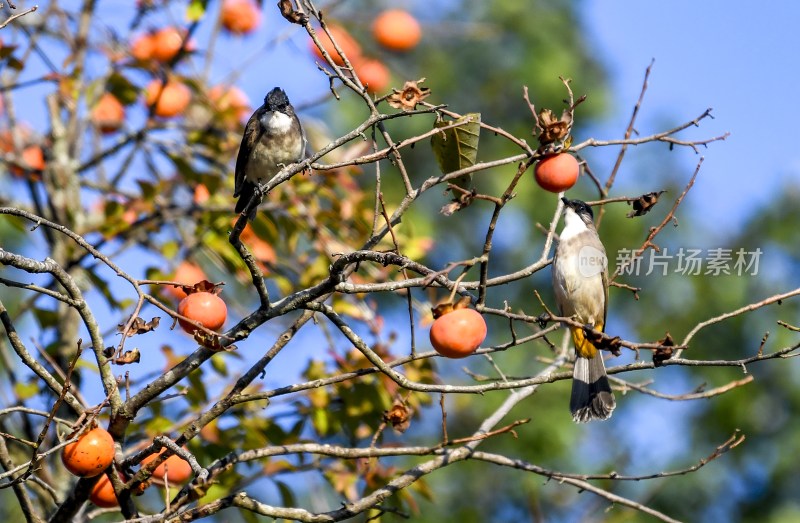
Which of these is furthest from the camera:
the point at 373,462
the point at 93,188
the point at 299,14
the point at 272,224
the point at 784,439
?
the point at 784,439

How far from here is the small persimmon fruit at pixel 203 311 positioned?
2584 millimetres

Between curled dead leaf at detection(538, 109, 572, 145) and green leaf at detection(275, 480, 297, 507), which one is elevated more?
curled dead leaf at detection(538, 109, 572, 145)

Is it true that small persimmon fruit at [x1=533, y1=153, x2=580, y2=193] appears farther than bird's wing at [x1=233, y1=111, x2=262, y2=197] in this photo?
No

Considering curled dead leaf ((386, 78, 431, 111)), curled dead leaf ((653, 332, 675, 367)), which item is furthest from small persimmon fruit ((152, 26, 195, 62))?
curled dead leaf ((653, 332, 675, 367))

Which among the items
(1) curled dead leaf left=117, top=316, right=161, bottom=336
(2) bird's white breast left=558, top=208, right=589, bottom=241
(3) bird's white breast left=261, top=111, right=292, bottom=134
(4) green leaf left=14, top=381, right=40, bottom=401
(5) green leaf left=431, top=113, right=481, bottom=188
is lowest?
(1) curled dead leaf left=117, top=316, right=161, bottom=336

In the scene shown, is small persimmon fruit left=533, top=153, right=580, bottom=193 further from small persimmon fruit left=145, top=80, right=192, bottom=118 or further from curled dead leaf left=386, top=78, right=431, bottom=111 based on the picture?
small persimmon fruit left=145, top=80, right=192, bottom=118

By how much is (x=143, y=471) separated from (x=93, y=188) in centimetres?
218

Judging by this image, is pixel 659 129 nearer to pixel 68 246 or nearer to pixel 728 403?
pixel 728 403

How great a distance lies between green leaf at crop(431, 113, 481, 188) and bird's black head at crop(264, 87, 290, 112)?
4.86 ft

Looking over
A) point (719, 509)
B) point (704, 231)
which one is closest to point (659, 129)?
point (704, 231)

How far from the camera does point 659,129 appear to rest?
8.90 metres

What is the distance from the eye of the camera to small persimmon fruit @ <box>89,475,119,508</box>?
111 inches

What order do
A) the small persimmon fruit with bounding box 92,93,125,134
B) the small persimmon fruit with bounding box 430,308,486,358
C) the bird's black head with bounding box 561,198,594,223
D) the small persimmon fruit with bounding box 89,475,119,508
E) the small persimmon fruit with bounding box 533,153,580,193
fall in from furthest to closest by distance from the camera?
the small persimmon fruit with bounding box 92,93,125,134
the bird's black head with bounding box 561,198,594,223
the small persimmon fruit with bounding box 89,475,119,508
the small persimmon fruit with bounding box 533,153,580,193
the small persimmon fruit with bounding box 430,308,486,358

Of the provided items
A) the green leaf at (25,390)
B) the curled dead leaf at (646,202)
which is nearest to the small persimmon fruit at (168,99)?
the green leaf at (25,390)
